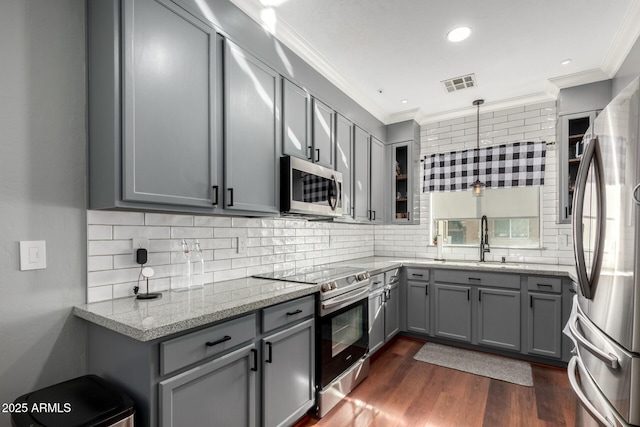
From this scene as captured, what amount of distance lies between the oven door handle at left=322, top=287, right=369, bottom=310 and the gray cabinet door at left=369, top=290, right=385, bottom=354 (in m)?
0.30

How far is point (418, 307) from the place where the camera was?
3.67 meters

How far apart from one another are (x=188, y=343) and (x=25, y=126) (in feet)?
3.95

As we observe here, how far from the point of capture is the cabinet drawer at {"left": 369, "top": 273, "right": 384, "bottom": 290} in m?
3.04

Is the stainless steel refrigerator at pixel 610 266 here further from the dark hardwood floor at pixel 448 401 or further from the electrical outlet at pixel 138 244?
the electrical outlet at pixel 138 244

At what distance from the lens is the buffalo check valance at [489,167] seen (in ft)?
12.0

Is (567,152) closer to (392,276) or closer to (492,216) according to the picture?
(492,216)

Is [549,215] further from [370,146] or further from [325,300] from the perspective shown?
[325,300]

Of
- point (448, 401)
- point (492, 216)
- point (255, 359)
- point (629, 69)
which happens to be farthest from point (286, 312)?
point (629, 69)

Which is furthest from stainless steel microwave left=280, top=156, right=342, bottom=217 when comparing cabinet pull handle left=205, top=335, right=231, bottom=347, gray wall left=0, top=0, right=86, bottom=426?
gray wall left=0, top=0, right=86, bottom=426

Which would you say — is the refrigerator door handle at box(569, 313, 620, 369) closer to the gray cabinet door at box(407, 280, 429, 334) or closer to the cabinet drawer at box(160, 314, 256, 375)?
the cabinet drawer at box(160, 314, 256, 375)

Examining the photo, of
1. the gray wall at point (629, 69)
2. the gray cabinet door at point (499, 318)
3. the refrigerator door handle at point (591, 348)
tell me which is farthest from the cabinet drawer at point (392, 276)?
the gray wall at point (629, 69)

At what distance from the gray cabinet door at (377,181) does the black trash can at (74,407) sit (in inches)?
116

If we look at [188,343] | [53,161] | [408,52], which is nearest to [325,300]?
[188,343]

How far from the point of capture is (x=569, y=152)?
327 centimetres
